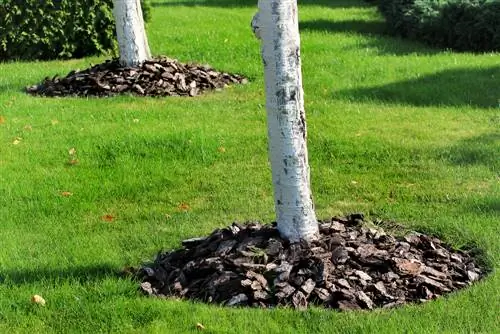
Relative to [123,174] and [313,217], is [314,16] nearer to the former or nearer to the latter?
[123,174]

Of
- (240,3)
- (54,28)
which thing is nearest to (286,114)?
(54,28)

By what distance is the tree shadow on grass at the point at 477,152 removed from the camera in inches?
289

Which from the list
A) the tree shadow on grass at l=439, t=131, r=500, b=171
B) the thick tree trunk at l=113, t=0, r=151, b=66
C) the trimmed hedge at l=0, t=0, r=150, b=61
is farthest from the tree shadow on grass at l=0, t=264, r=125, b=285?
the trimmed hedge at l=0, t=0, r=150, b=61

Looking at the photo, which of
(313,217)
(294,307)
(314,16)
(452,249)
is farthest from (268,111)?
(314,16)

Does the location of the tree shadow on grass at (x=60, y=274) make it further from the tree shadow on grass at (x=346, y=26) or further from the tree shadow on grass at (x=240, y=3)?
the tree shadow on grass at (x=240, y=3)

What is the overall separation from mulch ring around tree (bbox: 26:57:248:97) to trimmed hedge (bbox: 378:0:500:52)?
3773 millimetres

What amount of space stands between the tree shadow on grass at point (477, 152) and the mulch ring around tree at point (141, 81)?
12.0ft

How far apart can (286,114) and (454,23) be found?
8.83 m

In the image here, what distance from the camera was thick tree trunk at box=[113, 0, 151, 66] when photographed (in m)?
10.8

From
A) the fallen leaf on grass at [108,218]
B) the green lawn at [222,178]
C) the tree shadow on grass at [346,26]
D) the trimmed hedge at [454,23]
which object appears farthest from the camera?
the tree shadow on grass at [346,26]

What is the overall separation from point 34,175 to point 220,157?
1636 mm

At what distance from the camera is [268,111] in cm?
505

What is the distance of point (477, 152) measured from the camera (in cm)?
758

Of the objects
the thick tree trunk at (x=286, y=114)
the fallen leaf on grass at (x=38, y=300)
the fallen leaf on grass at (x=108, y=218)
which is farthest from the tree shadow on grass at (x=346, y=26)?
the fallen leaf on grass at (x=38, y=300)
